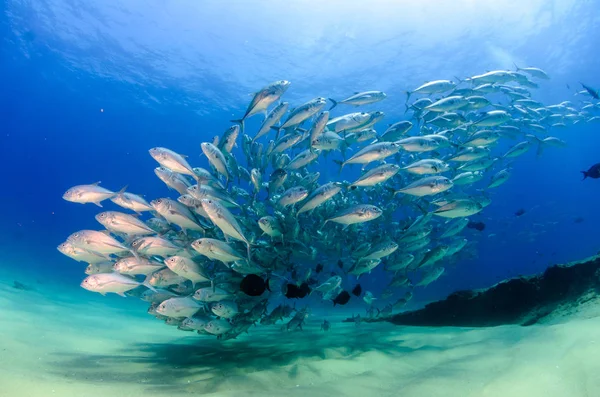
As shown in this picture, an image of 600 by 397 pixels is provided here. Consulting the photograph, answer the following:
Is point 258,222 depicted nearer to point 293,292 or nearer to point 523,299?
point 293,292

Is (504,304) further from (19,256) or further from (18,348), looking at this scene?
(19,256)

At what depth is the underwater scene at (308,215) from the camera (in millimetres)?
4566

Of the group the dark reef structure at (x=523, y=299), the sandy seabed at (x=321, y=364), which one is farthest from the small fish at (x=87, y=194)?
the dark reef structure at (x=523, y=299)

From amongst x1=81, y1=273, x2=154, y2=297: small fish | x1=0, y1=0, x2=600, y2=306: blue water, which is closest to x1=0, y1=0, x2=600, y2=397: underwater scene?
x1=81, y1=273, x2=154, y2=297: small fish

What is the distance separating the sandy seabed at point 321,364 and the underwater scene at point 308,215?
42 millimetres

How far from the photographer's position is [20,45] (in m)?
28.5

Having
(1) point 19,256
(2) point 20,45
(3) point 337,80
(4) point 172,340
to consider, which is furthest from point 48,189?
(4) point 172,340

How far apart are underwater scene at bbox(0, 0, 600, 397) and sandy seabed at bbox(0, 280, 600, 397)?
42 mm

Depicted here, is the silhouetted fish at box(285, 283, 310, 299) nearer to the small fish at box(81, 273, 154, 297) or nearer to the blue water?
the small fish at box(81, 273, 154, 297)

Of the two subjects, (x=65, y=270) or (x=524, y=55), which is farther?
(x=65, y=270)

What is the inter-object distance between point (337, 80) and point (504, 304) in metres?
22.2

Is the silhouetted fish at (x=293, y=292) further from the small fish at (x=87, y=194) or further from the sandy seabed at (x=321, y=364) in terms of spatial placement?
the small fish at (x=87, y=194)

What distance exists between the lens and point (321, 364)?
16.9 feet

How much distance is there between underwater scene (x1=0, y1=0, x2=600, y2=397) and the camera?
4566 millimetres
